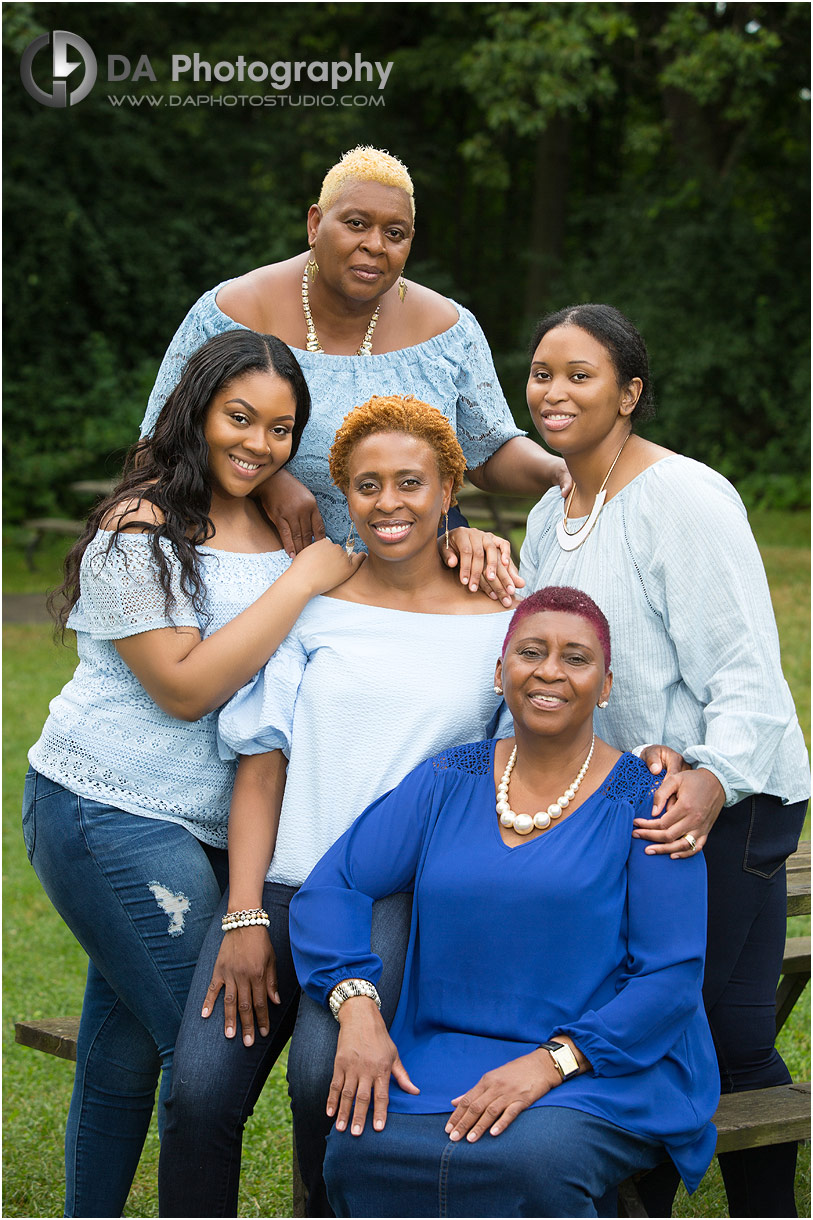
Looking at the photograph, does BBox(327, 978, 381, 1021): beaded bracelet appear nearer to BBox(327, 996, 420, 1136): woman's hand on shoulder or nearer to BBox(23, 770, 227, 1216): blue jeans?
BBox(327, 996, 420, 1136): woman's hand on shoulder

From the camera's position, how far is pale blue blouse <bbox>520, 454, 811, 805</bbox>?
8.04ft

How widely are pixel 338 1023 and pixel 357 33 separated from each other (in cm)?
1818

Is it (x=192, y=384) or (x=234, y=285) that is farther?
(x=234, y=285)

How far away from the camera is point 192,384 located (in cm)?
272

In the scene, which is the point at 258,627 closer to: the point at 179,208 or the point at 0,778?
the point at 0,778

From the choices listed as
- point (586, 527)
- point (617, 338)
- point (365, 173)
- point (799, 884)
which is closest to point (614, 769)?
point (586, 527)

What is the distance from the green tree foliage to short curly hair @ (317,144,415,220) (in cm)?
1041

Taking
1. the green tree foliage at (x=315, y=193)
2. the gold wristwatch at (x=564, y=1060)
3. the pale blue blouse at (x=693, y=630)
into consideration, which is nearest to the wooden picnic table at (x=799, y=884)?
the pale blue blouse at (x=693, y=630)

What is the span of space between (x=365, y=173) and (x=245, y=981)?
1.81 meters

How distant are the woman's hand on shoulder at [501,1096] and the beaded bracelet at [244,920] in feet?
1.79

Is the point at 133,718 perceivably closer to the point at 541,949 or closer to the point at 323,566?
the point at 323,566

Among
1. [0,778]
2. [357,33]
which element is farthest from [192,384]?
[357,33]

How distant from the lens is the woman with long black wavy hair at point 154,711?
2.56 metres

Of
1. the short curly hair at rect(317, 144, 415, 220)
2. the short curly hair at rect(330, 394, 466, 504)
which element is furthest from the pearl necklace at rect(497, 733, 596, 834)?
the short curly hair at rect(317, 144, 415, 220)
